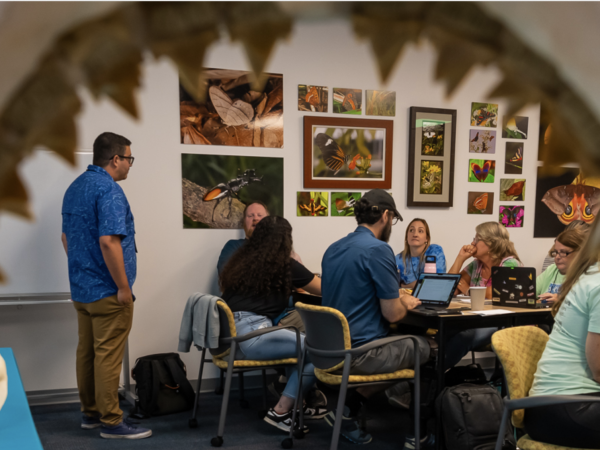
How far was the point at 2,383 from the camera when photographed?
3.70 feet

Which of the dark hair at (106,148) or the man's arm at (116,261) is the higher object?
the dark hair at (106,148)

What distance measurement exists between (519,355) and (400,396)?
1.36 meters

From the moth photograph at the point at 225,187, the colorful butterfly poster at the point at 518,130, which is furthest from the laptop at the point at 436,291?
the colorful butterfly poster at the point at 518,130

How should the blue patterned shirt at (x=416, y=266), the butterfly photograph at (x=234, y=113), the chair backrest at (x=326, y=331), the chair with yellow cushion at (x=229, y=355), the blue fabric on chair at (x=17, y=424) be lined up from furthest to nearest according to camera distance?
1. the blue patterned shirt at (x=416, y=266)
2. the butterfly photograph at (x=234, y=113)
3. the chair with yellow cushion at (x=229, y=355)
4. the chair backrest at (x=326, y=331)
5. the blue fabric on chair at (x=17, y=424)

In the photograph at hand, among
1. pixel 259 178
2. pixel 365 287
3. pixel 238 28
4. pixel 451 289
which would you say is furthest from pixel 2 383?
pixel 259 178

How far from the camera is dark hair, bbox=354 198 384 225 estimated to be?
2.32m

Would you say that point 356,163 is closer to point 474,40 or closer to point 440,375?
point 440,375

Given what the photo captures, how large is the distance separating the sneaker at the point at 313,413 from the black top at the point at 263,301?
0.58 metres

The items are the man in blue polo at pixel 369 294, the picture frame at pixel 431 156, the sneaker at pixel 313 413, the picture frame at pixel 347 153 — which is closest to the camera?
the man in blue polo at pixel 369 294

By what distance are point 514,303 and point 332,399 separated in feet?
4.05

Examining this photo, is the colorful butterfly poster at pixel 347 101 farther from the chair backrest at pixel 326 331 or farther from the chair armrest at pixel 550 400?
the chair armrest at pixel 550 400

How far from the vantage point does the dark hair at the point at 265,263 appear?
2.53 metres

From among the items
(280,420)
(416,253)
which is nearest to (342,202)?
(416,253)

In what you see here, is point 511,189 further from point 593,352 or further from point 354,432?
point 593,352
